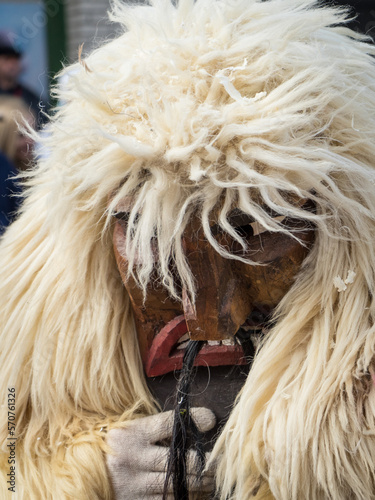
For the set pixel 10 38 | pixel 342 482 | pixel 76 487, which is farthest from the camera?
pixel 10 38

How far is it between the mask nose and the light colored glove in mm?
161

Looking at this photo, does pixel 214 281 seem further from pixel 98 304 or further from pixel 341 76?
pixel 341 76

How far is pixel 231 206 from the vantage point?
2.65 ft

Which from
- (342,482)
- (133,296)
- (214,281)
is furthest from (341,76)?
(342,482)

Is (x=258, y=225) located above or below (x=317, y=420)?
above

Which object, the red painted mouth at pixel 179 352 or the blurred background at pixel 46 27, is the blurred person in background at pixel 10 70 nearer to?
the blurred background at pixel 46 27

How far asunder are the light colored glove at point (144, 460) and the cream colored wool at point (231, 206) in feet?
0.07

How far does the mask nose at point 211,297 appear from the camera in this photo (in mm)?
843

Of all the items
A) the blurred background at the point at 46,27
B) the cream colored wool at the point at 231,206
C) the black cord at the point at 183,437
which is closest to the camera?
the cream colored wool at the point at 231,206

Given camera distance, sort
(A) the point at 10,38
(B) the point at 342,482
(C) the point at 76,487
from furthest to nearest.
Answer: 1. (A) the point at 10,38
2. (C) the point at 76,487
3. (B) the point at 342,482

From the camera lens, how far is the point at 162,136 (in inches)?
31.5

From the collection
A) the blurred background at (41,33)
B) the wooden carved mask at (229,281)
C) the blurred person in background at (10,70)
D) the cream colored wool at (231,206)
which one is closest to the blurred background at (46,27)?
the blurred background at (41,33)

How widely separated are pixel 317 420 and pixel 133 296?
1.07 feet

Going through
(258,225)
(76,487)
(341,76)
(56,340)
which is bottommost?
(76,487)
